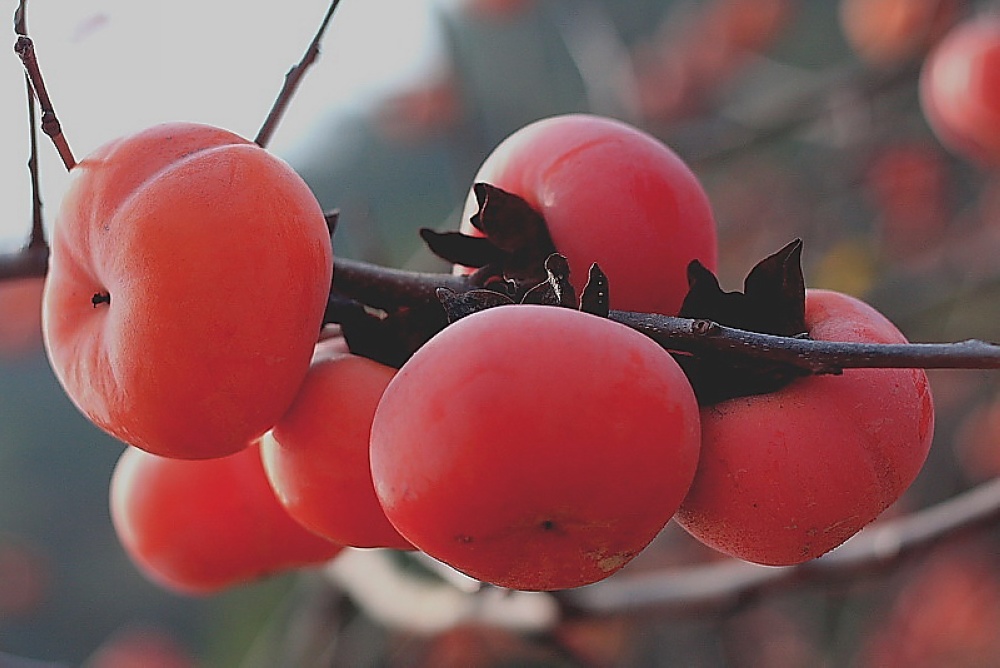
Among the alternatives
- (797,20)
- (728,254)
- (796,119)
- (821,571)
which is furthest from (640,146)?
(797,20)

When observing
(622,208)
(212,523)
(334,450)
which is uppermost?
(622,208)

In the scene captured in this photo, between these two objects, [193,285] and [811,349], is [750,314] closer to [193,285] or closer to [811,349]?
[811,349]

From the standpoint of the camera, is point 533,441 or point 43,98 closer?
point 533,441

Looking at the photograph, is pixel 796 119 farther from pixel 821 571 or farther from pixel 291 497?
pixel 291 497

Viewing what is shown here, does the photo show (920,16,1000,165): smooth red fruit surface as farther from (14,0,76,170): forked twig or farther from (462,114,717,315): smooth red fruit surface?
(14,0,76,170): forked twig

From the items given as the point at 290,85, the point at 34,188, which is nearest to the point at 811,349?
the point at 290,85

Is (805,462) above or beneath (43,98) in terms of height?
beneath

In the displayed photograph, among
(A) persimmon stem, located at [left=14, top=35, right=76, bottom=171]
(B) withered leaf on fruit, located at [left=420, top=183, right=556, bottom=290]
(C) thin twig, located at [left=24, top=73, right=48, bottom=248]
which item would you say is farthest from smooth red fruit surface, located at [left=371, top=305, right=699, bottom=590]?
(C) thin twig, located at [left=24, top=73, right=48, bottom=248]

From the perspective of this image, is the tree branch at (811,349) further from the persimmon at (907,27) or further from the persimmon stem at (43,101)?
the persimmon at (907,27)
